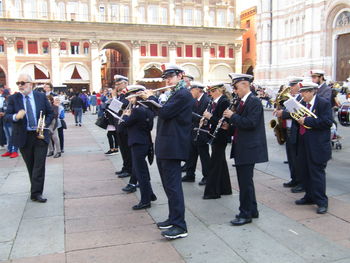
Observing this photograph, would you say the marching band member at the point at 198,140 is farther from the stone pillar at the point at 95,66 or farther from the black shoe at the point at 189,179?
the stone pillar at the point at 95,66

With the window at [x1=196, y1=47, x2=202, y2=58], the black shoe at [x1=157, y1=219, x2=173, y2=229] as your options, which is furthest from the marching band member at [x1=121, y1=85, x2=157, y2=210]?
the window at [x1=196, y1=47, x2=202, y2=58]

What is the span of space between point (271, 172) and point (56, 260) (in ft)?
17.1

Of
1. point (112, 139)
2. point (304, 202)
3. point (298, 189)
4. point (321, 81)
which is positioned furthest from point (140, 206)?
point (112, 139)

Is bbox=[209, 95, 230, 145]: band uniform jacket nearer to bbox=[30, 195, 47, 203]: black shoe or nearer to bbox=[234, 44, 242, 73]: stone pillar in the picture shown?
bbox=[30, 195, 47, 203]: black shoe

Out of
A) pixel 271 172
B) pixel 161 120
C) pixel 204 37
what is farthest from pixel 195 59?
pixel 161 120

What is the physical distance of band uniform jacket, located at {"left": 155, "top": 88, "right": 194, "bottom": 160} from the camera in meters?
4.51

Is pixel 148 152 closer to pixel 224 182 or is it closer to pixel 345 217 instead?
pixel 224 182

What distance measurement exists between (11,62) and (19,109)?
40.8 meters

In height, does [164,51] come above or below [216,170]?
above

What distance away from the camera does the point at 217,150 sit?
6.07 metres

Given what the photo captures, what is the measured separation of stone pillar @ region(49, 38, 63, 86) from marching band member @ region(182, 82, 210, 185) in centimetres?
4021

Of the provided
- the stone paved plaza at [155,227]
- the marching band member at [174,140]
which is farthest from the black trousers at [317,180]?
the marching band member at [174,140]

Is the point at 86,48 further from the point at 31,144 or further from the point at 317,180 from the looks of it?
the point at 317,180

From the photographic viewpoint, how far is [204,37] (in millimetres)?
49812
